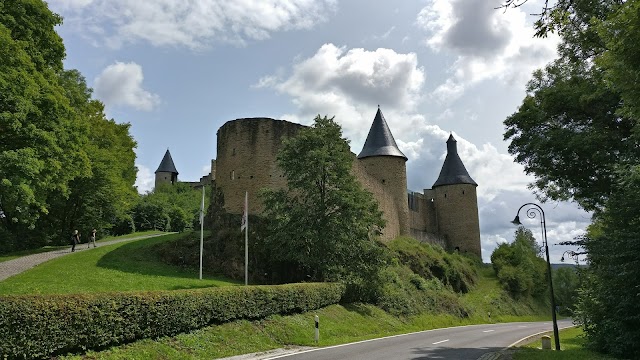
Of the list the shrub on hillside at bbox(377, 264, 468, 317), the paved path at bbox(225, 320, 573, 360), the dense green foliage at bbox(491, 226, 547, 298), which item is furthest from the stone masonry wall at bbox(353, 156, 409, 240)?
the paved path at bbox(225, 320, 573, 360)

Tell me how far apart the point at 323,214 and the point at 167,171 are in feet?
250

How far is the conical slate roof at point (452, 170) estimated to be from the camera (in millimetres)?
59381

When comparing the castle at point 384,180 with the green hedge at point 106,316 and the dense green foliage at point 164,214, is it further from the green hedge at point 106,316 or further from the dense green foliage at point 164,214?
the green hedge at point 106,316

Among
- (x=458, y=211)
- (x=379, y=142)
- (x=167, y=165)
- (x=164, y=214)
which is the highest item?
(x=167, y=165)

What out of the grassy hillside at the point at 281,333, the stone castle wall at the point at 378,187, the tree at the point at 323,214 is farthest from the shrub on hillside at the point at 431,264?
the tree at the point at 323,214

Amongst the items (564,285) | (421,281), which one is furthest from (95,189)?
Result: (564,285)

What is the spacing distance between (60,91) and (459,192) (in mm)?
47165

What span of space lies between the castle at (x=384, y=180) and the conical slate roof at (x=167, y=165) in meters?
15.4

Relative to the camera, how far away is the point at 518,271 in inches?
1937

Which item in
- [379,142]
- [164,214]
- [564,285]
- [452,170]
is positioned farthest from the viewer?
[564,285]

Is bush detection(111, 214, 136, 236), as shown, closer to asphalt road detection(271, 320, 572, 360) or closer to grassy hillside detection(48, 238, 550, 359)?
grassy hillside detection(48, 238, 550, 359)

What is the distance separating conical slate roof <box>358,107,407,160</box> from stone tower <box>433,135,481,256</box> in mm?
14243

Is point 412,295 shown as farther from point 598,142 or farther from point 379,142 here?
point 379,142

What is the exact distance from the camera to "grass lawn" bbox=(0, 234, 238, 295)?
1716 centimetres
